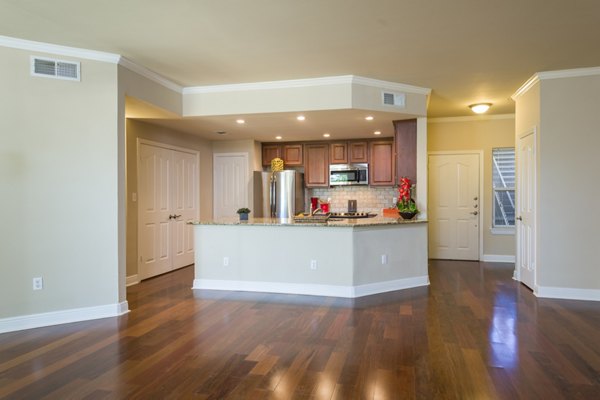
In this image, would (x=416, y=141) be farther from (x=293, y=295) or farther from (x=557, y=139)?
(x=293, y=295)

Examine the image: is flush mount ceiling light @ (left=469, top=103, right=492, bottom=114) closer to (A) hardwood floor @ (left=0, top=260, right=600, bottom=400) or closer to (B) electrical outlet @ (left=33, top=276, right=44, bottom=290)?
(A) hardwood floor @ (left=0, top=260, right=600, bottom=400)

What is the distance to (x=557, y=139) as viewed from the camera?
455cm

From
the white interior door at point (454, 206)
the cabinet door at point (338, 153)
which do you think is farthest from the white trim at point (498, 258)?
the cabinet door at point (338, 153)

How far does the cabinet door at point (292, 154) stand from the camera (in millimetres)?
7613

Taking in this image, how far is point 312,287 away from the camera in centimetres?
468

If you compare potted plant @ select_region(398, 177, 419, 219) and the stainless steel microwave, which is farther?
the stainless steel microwave

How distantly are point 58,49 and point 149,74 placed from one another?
36.5 inches

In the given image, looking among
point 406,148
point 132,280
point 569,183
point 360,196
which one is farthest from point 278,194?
point 569,183

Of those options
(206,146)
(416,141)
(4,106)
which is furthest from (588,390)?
(206,146)

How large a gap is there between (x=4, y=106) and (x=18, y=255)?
1340 mm

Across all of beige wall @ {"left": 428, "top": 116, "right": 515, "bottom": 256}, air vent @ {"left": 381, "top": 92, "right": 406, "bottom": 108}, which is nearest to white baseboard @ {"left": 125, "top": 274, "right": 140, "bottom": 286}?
air vent @ {"left": 381, "top": 92, "right": 406, "bottom": 108}

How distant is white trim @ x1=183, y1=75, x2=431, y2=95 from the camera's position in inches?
184

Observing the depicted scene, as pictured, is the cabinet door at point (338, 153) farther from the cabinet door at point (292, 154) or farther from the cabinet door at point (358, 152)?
the cabinet door at point (292, 154)

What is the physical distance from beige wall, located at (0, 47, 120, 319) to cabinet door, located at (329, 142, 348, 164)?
4.33 m
